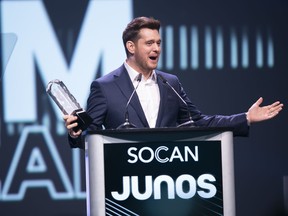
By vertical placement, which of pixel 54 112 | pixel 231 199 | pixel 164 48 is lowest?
pixel 231 199

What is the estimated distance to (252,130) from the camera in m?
5.30

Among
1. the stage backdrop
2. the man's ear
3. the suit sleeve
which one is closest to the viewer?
the suit sleeve

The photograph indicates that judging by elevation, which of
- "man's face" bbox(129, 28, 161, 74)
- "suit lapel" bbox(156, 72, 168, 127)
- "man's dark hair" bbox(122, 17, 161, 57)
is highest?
"man's dark hair" bbox(122, 17, 161, 57)

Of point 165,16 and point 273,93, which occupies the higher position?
point 165,16

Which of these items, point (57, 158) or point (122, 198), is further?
point (57, 158)

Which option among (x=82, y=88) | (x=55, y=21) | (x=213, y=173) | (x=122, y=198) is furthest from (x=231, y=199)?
(x=55, y=21)

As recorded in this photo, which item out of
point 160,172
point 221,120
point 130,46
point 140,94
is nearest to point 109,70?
point 130,46

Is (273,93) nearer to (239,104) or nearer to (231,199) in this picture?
(239,104)

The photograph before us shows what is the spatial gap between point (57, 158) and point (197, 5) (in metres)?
1.66

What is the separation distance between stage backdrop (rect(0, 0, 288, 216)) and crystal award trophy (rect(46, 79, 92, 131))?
1.95 m

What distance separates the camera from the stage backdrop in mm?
5105

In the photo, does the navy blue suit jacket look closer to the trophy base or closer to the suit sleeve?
the suit sleeve

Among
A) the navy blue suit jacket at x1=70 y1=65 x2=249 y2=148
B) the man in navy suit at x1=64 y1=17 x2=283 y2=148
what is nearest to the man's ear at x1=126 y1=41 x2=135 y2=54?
the man in navy suit at x1=64 y1=17 x2=283 y2=148

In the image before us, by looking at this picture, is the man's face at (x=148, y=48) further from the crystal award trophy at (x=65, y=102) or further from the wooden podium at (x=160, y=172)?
the wooden podium at (x=160, y=172)
